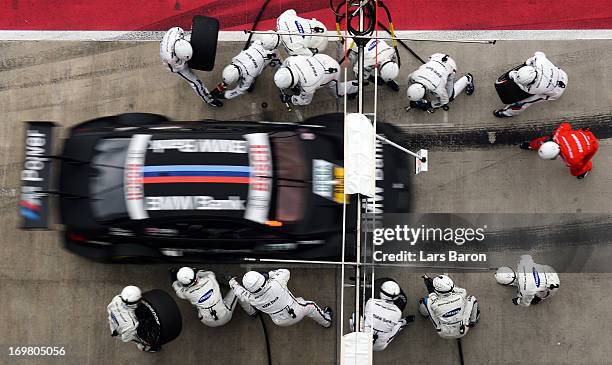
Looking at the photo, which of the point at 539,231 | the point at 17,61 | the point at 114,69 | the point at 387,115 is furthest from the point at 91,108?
the point at 539,231

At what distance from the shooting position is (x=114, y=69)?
786 cm

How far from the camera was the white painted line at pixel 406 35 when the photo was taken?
308 inches

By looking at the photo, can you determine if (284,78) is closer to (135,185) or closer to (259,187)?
(259,187)

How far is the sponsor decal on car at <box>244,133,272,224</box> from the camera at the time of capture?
20.1 feet

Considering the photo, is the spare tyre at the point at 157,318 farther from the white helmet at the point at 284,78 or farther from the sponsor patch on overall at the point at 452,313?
the sponsor patch on overall at the point at 452,313

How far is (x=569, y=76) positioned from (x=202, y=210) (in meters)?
5.23

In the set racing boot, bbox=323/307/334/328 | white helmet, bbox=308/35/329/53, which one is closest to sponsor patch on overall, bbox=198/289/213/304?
racing boot, bbox=323/307/334/328

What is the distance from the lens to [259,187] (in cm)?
613

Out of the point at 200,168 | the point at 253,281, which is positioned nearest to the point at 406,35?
the point at 200,168

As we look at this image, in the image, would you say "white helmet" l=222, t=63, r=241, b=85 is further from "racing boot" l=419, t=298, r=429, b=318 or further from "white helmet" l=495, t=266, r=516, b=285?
"white helmet" l=495, t=266, r=516, b=285

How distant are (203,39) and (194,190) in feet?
6.53

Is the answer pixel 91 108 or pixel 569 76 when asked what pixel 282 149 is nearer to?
pixel 91 108

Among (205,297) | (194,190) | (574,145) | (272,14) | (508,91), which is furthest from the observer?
(272,14)

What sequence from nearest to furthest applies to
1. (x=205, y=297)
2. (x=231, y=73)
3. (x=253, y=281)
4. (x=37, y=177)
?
(x=253, y=281) → (x=37, y=177) → (x=205, y=297) → (x=231, y=73)
